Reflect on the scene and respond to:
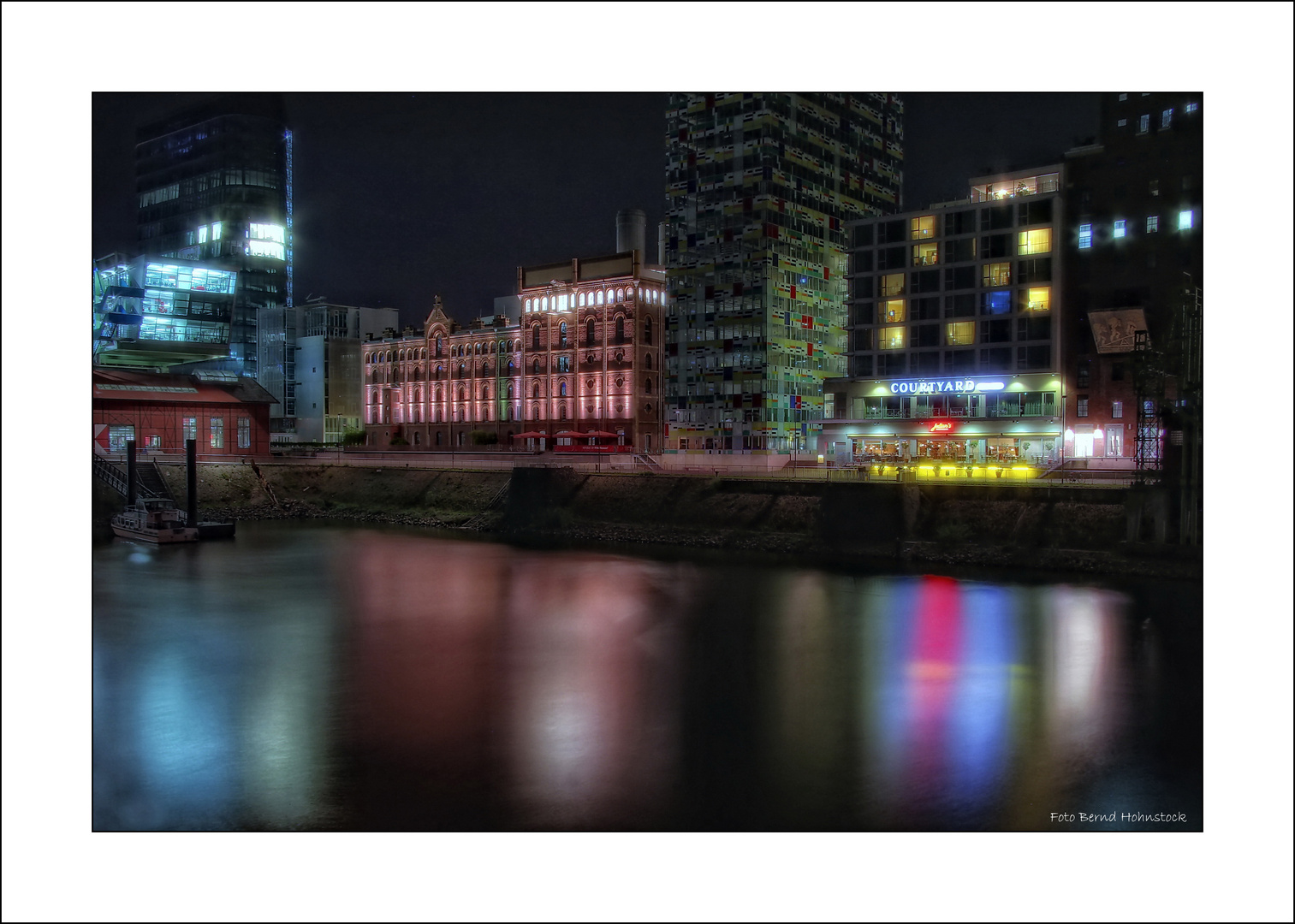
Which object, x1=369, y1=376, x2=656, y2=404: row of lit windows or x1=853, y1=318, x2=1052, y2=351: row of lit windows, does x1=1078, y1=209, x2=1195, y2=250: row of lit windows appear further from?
x1=369, y1=376, x2=656, y2=404: row of lit windows

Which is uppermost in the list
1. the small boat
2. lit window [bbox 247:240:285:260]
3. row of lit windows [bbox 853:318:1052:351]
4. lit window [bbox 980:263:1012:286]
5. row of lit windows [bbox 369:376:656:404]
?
lit window [bbox 247:240:285:260]

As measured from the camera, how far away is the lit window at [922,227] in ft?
142

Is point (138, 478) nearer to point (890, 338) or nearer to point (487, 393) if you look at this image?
point (487, 393)

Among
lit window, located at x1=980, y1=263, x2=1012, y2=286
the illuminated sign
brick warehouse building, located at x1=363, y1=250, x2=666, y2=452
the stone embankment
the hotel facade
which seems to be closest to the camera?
the stone embankment

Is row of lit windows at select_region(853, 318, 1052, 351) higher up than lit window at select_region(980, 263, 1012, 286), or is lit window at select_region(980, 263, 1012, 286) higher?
lit window at select_region(980, 263, 1012, 286)

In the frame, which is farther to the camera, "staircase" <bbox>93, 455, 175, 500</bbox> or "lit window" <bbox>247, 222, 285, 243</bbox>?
"lit window" <bbox>247, 222, 285, 243</bbox>

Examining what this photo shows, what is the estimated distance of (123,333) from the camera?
29875 mm

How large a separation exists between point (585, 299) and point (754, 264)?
10004mm

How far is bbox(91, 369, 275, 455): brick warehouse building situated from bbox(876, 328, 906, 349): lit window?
27.7 m

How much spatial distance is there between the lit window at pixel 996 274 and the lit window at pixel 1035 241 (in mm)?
880

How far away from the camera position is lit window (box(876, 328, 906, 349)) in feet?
145

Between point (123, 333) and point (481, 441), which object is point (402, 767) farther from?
point (481, 441)

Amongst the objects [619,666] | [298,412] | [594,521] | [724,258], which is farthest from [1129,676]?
[298,412]

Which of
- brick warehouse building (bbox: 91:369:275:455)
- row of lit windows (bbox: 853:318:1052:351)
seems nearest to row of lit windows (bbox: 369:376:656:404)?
row of lit windows (bbox: 853:318:1052:351)
